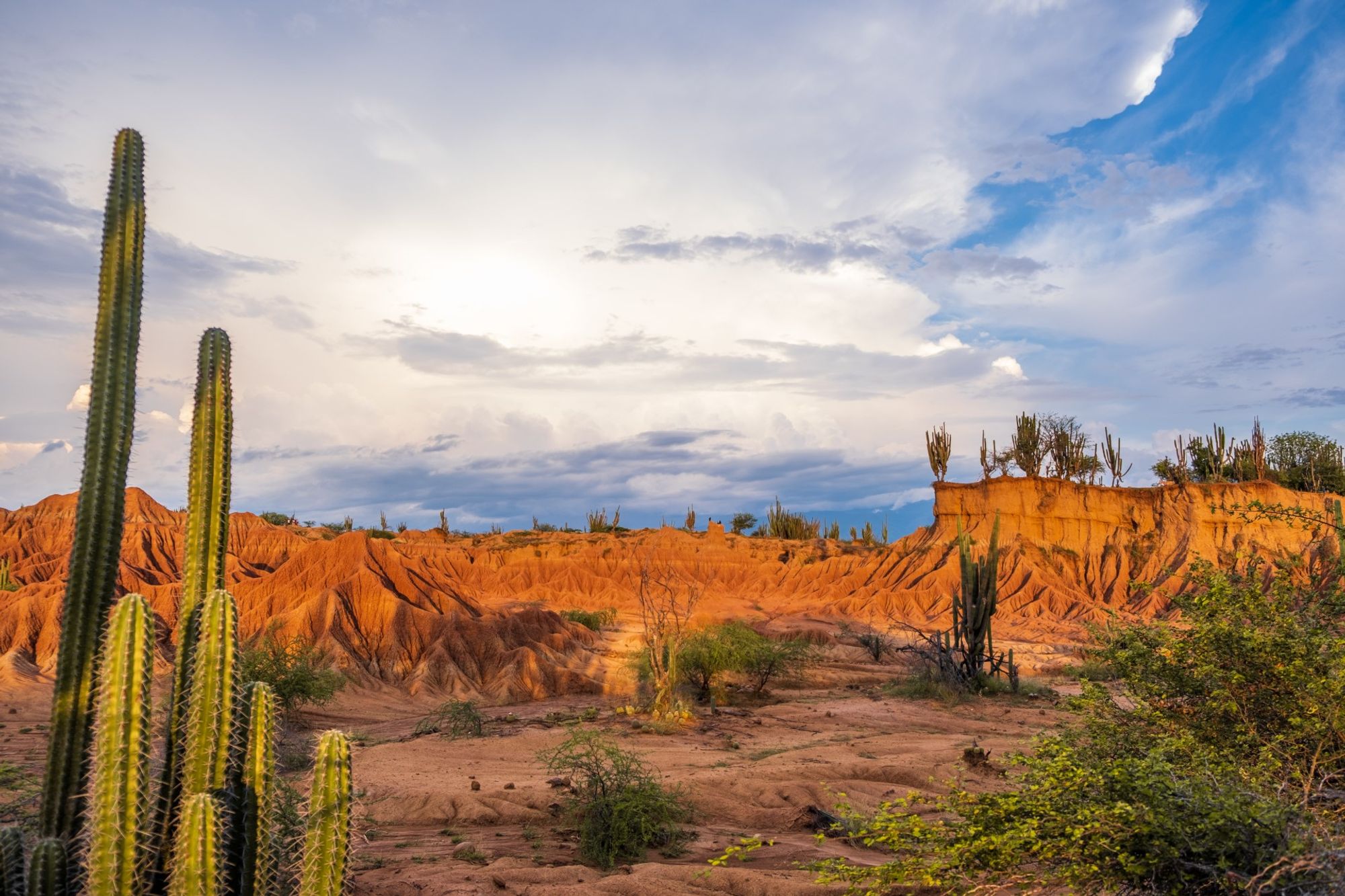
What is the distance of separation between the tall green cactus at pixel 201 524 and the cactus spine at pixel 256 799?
36cm

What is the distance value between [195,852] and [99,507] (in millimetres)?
2115

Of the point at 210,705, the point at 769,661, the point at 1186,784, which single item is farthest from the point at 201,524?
the point at 769,661

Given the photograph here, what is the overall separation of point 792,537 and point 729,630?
136ft

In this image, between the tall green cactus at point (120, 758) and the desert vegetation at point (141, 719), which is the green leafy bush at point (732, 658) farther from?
the tall green cactus at point (120, 758)

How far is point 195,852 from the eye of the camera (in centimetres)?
430

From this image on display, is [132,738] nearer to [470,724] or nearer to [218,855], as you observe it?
[218,855]

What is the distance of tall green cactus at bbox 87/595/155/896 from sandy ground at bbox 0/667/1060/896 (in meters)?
2.95

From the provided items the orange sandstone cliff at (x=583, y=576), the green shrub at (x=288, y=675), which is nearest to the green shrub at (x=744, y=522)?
the orange sandstone cliff at (x=583, y=576)

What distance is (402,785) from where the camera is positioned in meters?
11.2

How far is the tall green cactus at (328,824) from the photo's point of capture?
15.1 ft

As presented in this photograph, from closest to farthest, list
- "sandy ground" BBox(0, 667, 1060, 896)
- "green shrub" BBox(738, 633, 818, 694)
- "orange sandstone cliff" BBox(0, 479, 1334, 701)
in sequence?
"sandy ground" BBox(0, 667, 1060, 896) < "green shrub" BBox(738, 633, 818, 694) < "orange sandstone cliff" BBox(0, 479, 1334, 701)

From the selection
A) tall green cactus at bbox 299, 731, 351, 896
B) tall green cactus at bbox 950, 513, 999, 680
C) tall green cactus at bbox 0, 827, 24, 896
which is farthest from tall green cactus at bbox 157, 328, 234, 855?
tall green cactus at bbox 950, 513, 999, 680

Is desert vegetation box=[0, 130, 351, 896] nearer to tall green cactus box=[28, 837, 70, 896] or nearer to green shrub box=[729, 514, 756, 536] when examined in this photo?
tall green cactus box=[28, 837, 70, 896]

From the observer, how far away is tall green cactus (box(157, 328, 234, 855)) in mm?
4945
